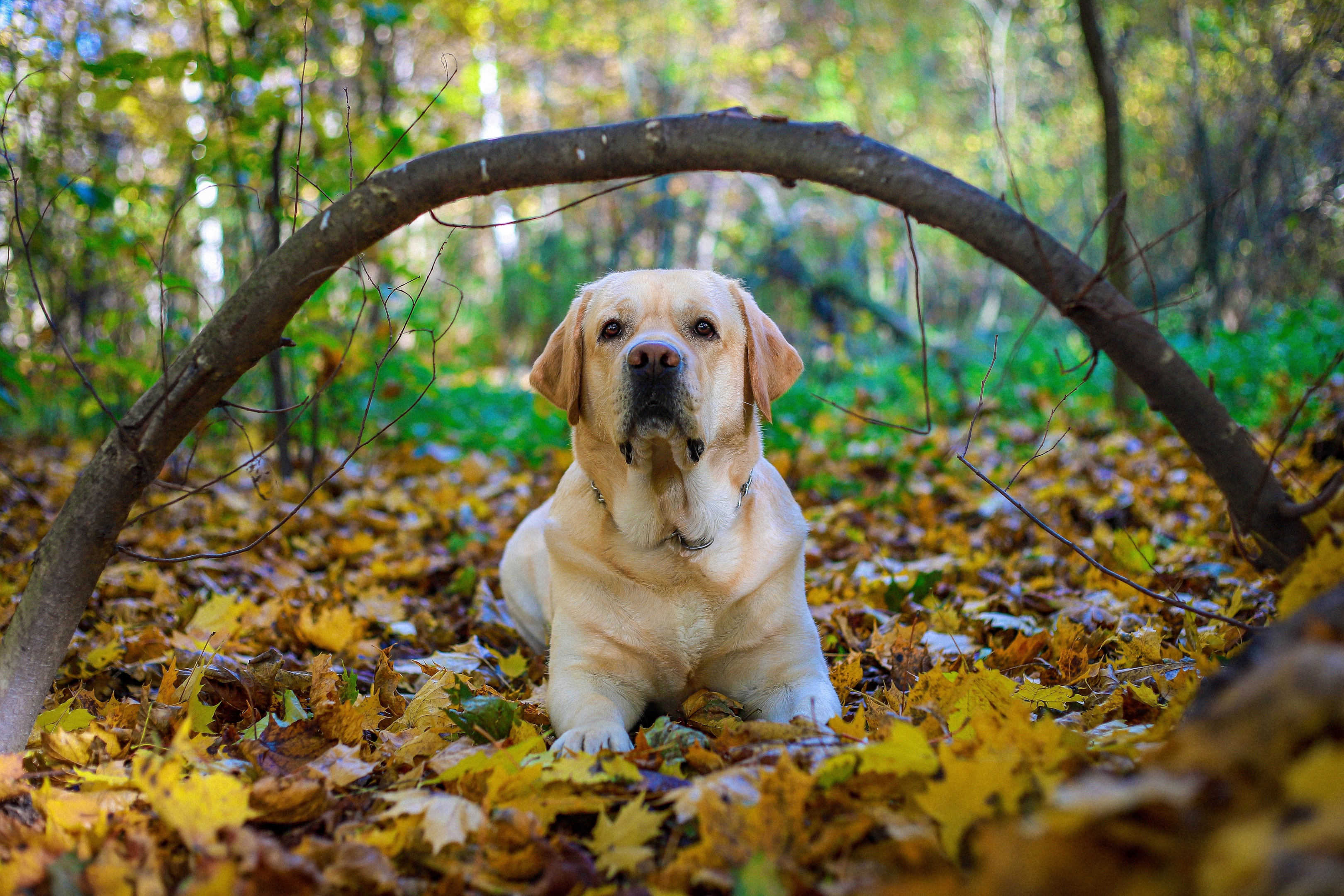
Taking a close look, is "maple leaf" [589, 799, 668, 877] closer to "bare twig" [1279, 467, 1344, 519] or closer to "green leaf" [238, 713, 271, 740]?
"green leaf" [238, 713, 271, 740]

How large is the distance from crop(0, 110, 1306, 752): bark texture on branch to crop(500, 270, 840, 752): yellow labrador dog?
56 cm

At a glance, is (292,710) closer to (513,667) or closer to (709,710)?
(513,667)

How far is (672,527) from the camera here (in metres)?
2.79

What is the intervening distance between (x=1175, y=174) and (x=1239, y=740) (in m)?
16.5

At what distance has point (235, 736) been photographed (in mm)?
2344

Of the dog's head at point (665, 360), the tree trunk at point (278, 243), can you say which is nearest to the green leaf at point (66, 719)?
the dog's head at point (665, 360)

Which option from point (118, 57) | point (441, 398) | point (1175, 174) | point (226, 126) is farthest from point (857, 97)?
point (118, 57)

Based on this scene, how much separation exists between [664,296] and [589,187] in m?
13.8

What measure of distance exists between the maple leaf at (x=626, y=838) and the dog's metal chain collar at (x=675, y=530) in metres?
1.15

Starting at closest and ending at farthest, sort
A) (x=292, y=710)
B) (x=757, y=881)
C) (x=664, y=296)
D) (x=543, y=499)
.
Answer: (x=757, y=881), (x=292, y=710), (x=664, y=296), (x=543, y=499)

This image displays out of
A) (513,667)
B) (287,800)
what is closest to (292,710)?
(287,800)

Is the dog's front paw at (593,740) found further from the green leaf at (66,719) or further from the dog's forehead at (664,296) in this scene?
the dog's forehead at (664,296)

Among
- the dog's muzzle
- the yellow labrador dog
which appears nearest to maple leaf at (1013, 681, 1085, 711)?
the yellow labrador dog

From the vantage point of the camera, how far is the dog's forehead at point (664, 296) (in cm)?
291
